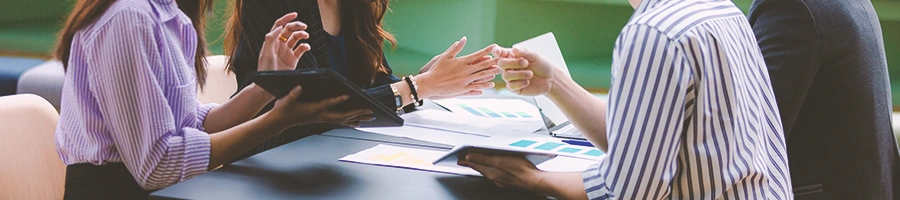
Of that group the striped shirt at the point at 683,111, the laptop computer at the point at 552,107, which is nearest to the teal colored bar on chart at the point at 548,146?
the laptop computer at the point at 552,107

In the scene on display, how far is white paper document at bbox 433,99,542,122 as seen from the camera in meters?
2.11

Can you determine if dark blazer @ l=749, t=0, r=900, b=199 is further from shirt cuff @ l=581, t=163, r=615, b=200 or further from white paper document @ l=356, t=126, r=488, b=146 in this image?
white paper document @ l=356, t=126, r=488, b=146

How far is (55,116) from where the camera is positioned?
1804 millimetres

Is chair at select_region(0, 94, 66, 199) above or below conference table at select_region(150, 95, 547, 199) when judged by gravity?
below

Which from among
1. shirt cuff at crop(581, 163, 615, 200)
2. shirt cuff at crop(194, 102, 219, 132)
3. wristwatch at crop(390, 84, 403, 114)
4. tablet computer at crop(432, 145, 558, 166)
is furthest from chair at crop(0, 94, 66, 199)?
shirt cuff at crop(581, 163, 615, 200)

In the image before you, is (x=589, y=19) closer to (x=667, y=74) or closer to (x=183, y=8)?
(x=183, y=8)

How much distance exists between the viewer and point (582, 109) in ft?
4.72

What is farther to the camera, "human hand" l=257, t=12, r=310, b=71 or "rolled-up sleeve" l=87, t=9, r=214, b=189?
"human hand" l=257, t=12, r=310, b=71

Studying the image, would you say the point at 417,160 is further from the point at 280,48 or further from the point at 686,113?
the point at 686,113

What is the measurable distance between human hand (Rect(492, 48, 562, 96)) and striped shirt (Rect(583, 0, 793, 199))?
0.33 m

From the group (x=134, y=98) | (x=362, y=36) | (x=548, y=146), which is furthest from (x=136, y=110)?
(x=362, y=36)

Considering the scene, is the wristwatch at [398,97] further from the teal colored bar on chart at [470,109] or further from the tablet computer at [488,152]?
the tablet computer at [488,152]

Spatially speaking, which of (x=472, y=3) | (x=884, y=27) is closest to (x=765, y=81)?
(x=472, y=3)

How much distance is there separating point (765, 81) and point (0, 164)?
138 cm
